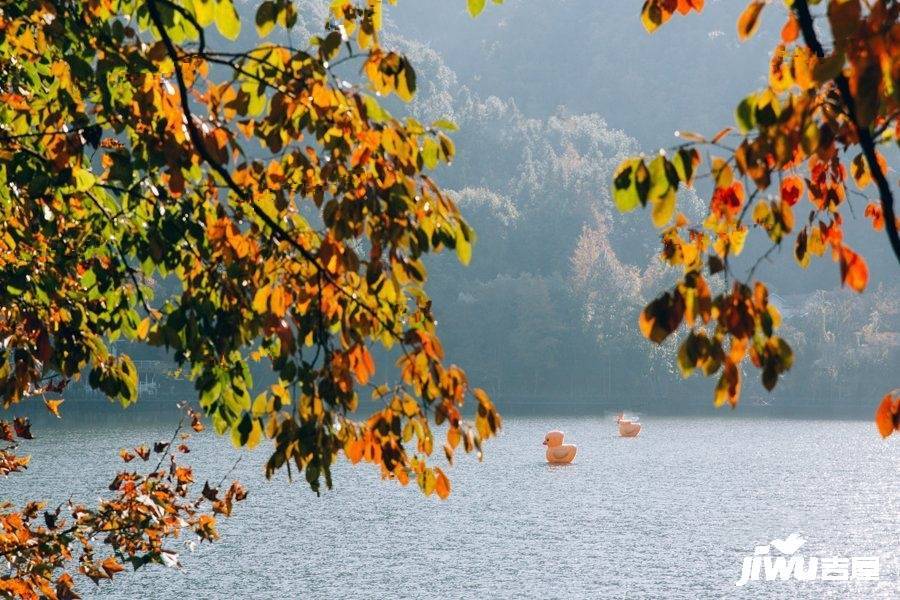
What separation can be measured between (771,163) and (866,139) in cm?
25

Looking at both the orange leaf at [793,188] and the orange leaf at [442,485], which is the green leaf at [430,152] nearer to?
the orange leaf at [442,485]

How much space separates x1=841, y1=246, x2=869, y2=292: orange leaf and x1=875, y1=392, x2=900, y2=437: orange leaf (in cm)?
34

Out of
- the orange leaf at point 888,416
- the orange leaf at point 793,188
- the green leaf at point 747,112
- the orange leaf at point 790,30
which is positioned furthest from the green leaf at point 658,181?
the orange leaf at point 793,188

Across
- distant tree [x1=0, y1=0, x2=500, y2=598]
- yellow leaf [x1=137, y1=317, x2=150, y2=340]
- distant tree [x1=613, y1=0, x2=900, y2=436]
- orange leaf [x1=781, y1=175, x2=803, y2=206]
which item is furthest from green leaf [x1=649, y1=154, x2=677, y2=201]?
yellow leaf [x1=137, y1=317, x2=150, y2=340]

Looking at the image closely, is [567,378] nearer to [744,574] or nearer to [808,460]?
[808,460]

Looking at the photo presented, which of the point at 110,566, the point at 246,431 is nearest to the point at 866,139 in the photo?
the point at 246,431

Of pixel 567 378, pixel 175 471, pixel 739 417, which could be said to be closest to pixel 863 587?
pixel 175 471

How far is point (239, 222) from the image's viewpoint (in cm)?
448

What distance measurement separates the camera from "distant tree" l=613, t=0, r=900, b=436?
195cm

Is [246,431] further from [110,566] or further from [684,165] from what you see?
[110,566]

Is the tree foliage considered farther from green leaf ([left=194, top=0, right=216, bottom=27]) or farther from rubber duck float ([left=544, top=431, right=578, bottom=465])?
rubber duck float ([left=544, top=431, right=578, bottom=465])

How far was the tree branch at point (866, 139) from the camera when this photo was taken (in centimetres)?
206

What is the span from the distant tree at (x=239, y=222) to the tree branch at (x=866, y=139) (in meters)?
1.57

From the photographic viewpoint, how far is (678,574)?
78.1ft
